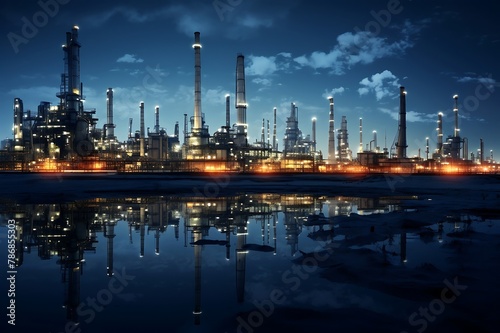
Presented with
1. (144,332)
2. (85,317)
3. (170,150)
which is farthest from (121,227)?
(170,150)

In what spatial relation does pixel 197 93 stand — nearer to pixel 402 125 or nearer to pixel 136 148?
pixel 136 148

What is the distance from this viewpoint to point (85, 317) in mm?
4422

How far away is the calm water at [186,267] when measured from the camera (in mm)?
4441

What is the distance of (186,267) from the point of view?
668 centimetres

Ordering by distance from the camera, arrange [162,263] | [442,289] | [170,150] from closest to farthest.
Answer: [442,289] < [162,263] < [170,150]

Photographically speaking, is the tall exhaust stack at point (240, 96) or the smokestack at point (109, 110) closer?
the tall exhaust stack at point (240, 96)

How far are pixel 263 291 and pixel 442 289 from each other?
2727mm

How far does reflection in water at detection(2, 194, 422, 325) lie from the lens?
6520 mm

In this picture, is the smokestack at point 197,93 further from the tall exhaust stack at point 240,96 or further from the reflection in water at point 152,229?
the reflection in water at point 152,229

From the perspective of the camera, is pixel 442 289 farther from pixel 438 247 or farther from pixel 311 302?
pixel 438 247

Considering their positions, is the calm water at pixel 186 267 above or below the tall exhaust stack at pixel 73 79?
below

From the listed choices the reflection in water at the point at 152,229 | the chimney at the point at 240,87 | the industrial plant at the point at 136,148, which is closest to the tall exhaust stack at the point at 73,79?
the industrial plant at the point at 136,148

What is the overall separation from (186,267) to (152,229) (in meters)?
4.21

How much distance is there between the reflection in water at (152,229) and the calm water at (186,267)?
0.03 m
